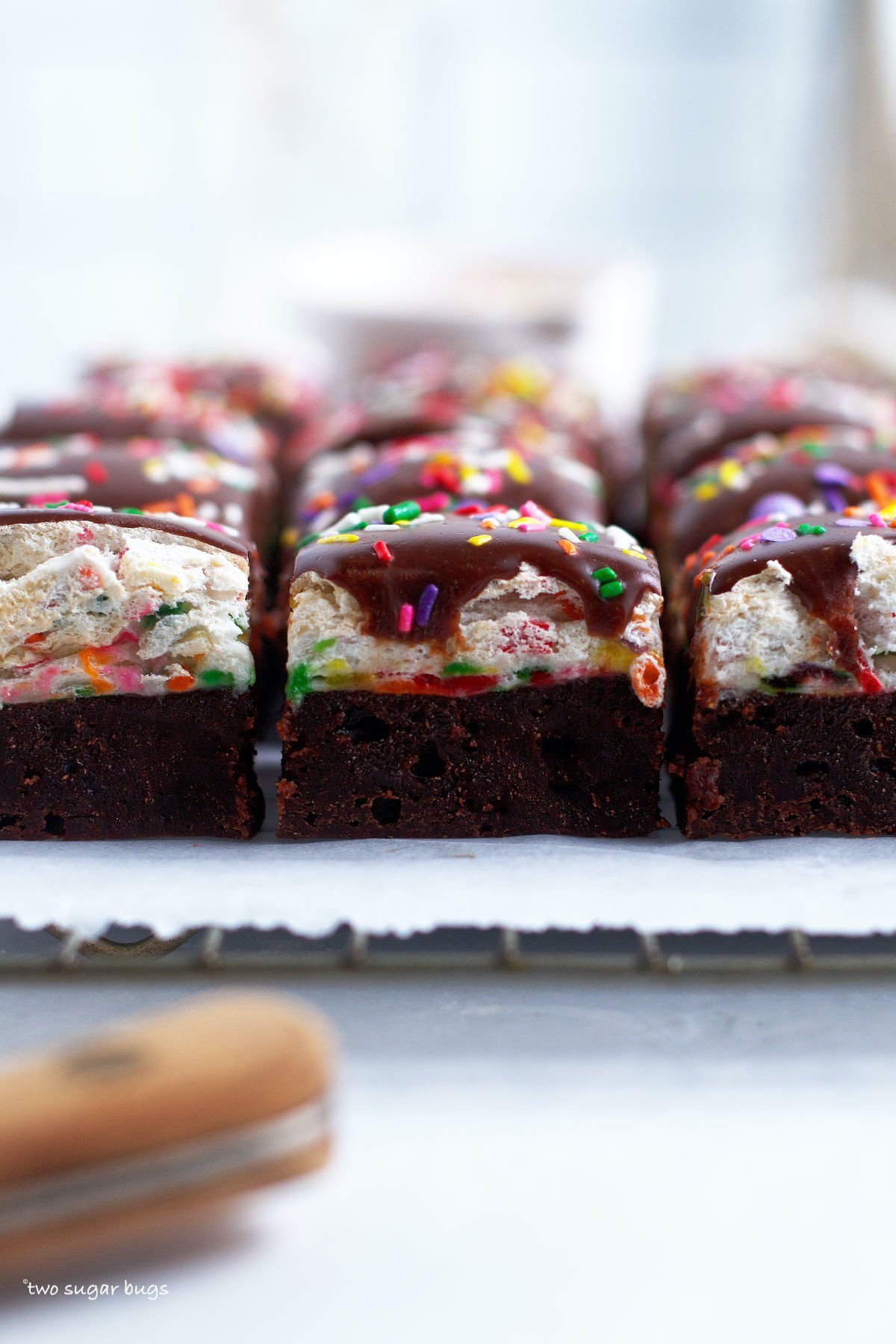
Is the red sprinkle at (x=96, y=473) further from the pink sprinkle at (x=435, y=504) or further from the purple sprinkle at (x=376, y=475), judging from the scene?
the pink sprinkle at (x=435, y=504)

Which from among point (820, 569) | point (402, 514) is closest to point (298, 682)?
point (402, 514)

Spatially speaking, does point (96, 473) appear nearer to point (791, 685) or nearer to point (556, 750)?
point (556, 750)

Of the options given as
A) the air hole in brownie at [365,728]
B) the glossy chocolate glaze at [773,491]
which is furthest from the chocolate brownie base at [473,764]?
the glossy chocolate glaze at [773,491]

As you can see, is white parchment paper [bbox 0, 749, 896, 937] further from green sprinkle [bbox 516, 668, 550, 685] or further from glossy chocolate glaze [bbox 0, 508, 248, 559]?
glossy chocolate glaze [bbox 0, 508, 248, 559]

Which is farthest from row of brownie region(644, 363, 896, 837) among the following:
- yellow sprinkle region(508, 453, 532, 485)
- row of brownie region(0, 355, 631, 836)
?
yellow sprinkle region(508, 453, 532, 485)

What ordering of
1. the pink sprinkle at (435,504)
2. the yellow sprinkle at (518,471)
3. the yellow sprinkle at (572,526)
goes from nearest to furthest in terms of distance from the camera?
the yellow sprinkle at (572,526) < the pink sprinkle at (435,504) < the yellow sprinkle at (518,471)

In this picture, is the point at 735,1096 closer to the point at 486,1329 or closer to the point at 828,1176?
the point at 828,1176
